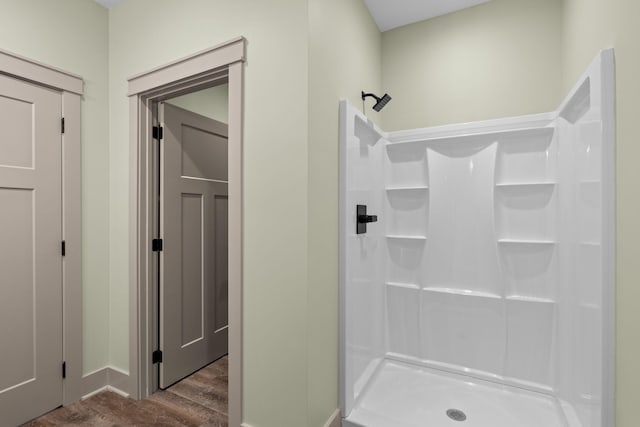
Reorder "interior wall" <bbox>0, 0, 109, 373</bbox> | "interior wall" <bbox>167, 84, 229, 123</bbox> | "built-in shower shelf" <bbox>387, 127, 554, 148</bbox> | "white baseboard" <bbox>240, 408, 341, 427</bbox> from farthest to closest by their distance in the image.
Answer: "interior wall" <bbox>167, 84, 229, 123</bbox>
"built-in shower shelf" <bbox>387, 127, 554, 148</bbox>
"interior wall" <bbox>0, 0, 109, 373</bbox>
"white baseboard" <bbox>240, 408, 341, 427</bbox>

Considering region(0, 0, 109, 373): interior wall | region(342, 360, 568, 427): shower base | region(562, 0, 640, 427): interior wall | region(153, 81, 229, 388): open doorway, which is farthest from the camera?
region(153, 81, 229, 388): open doorway

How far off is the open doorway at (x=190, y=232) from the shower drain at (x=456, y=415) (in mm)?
1822

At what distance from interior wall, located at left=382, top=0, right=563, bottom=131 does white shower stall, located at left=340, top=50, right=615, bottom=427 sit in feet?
0.49

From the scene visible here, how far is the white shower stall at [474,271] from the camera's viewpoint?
67.0 inches

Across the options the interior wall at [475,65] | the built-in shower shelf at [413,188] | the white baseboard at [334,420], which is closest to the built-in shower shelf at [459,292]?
the built-in shower shelf at [413,188]

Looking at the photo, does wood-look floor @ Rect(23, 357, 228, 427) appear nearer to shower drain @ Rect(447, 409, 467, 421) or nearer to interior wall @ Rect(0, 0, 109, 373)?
interior wall @ Rect(0, 0, 109, 373)

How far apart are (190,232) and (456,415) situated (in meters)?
2.12

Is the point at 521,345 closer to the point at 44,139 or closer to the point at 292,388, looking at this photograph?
the point at 292,388

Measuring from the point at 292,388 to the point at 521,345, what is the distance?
1598 mm

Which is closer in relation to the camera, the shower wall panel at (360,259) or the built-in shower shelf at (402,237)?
the shower wall panel at (360,259)

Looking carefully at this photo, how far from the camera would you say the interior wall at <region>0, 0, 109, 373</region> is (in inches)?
78.3

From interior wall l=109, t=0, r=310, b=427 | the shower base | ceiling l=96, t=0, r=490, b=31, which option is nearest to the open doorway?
interior wall l=109, t=0, r=310, b=427

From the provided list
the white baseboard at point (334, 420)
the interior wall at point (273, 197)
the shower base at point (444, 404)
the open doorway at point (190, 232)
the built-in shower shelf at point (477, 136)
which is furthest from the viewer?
the open doorway at point (190, 232)

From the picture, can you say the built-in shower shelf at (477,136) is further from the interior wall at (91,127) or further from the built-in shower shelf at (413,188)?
the interior wall at (91,127)
